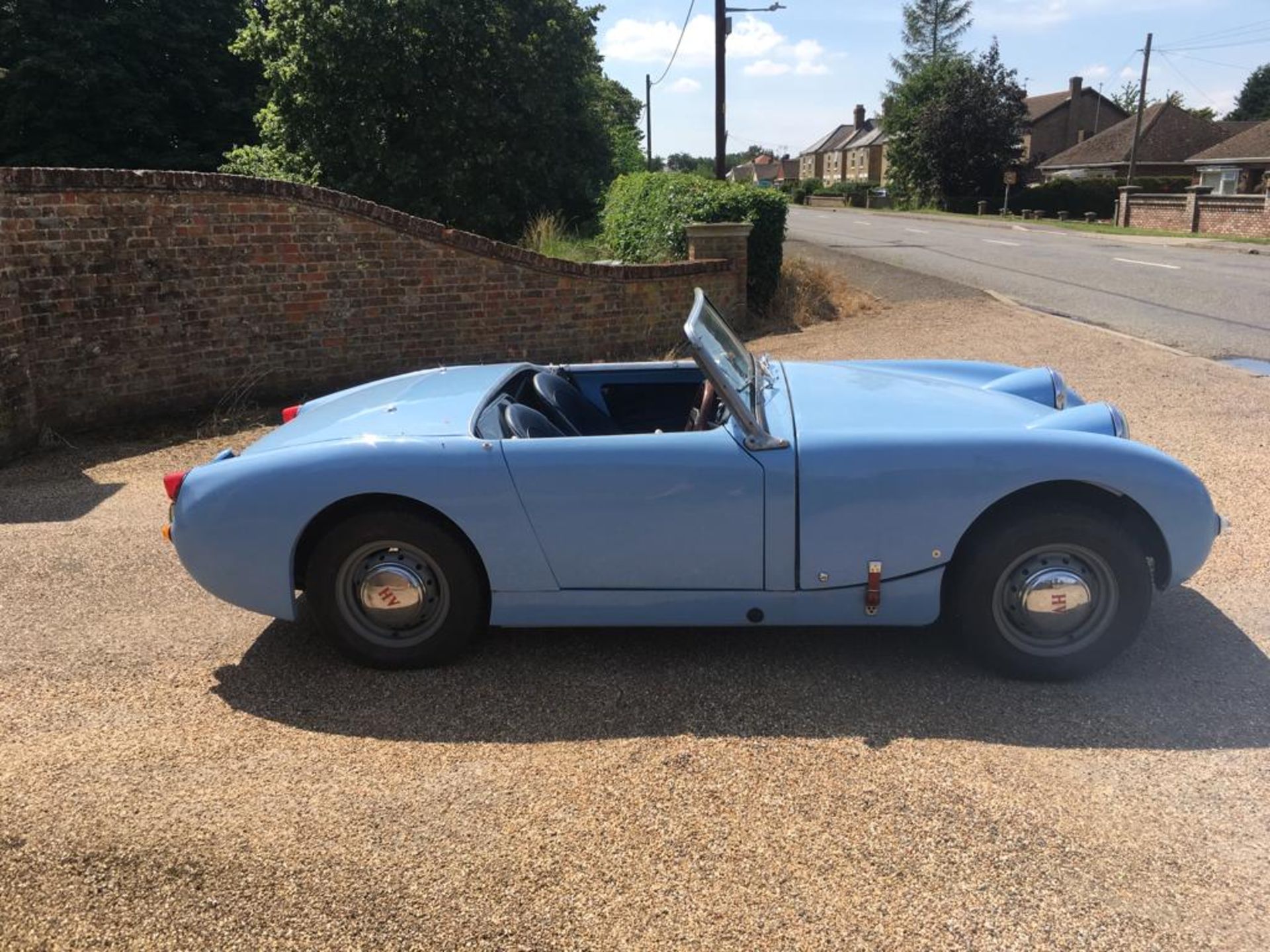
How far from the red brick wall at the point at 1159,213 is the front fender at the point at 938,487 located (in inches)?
1339

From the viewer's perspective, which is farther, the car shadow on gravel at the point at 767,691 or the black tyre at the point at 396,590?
the black tyre at the point at 396,590

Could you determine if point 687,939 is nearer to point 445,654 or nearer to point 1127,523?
point 445,654

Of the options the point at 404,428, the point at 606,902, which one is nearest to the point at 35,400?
the point at 404,428

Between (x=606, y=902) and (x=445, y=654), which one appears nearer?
(x=606, y=902)

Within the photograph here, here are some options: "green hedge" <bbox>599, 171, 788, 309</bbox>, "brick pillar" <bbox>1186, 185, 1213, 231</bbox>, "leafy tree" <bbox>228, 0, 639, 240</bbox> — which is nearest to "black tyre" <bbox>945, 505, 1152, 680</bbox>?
"green hedge" <bbox>599, 171, 788, 309</bbox>

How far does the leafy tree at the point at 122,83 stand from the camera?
21.8 meters

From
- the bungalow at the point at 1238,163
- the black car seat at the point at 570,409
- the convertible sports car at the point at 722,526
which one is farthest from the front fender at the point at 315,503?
the bungalow at the point at 1238,163

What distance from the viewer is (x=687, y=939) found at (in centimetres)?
218

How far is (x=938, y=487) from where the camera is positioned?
311 centimetres

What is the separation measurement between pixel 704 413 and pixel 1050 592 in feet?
4.55

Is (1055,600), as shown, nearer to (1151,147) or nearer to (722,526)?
(722,526)

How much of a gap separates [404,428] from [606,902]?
1.81 m

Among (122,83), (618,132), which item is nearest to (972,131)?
(618,132)

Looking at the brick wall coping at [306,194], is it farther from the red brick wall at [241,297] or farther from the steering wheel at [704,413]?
the steering wheel at [704,413]
